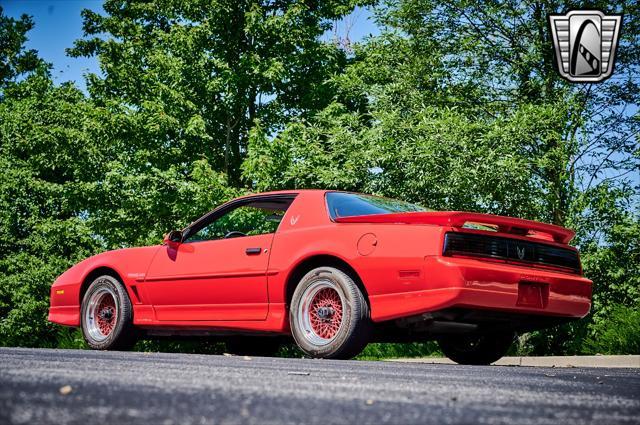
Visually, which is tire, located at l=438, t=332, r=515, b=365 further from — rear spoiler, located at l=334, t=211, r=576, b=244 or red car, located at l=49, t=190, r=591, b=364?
rear spoiler, located at l=334, t=211, r=576, b=244

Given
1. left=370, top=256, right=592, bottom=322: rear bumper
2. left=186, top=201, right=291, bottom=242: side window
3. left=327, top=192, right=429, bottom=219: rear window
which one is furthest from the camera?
left=186, top=201, right=291, bottom=242: side window

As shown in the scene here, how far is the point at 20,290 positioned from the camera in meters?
23.9

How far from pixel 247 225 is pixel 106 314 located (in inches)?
66.6

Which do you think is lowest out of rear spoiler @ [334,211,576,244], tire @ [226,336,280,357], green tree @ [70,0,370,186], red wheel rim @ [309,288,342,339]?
tire @ [226,336,280,357]

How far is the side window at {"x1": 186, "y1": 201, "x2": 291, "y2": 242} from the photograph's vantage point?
23.1 feet

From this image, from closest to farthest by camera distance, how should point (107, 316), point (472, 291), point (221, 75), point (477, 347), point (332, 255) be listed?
1. point (472, 291)
2. point (332, 255)
3. point (477, 347)
4. point (107, 316)
5. point (221, 75)

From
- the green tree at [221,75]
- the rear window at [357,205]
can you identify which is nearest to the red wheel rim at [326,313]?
the rear window at [357,205]

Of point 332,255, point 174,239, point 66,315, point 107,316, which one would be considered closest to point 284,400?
point 332,255

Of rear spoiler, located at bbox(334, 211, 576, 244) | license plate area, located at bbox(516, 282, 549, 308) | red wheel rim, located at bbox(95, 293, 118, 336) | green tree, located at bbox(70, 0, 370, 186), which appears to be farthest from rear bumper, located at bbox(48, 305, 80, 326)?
green tree, located at bbox(70, 0, 370, 186)

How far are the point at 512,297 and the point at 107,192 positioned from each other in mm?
13927

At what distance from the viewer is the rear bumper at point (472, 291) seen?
554 cm

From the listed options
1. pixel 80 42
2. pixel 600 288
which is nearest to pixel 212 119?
pixel 80 42

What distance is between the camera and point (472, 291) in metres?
5.58

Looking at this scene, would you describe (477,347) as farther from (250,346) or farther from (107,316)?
(107,316)
